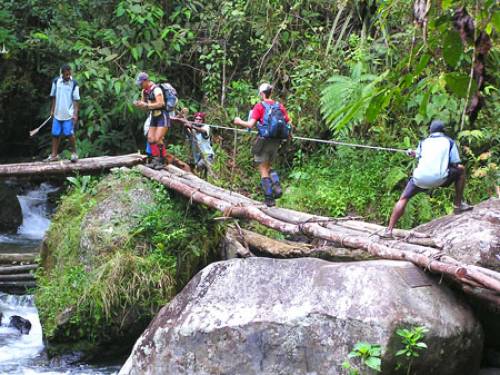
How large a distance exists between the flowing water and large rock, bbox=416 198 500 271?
12.5 ft

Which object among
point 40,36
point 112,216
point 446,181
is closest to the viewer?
point 446,181

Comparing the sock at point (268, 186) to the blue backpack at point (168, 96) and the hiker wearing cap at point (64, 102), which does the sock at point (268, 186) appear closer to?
the blue backpack at point (168, 96)

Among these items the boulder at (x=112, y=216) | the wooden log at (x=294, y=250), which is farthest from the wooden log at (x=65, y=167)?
the wooden log at (x=294, y=250)

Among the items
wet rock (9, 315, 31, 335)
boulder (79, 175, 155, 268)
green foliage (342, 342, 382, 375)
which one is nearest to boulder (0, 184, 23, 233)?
boulder (79, 175, 155, 268)

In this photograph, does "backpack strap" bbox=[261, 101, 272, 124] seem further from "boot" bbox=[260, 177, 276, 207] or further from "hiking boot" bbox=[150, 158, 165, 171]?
"hiking boot" bbox=[150, 158, 165, 171]

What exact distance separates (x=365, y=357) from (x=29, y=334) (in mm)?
4867

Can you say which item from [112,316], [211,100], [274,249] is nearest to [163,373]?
[112,316]

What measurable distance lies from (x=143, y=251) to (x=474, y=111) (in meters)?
6.90

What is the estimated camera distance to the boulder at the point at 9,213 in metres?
12.3

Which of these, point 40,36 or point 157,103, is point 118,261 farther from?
point 40,36

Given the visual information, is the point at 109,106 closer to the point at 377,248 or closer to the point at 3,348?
the point at 3,348

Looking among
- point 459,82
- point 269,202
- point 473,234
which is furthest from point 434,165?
point 459,82

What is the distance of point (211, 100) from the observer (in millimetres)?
13406

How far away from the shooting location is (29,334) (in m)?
8.81
